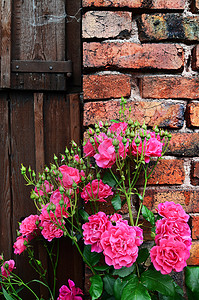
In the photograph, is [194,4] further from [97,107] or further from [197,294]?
[197,294]

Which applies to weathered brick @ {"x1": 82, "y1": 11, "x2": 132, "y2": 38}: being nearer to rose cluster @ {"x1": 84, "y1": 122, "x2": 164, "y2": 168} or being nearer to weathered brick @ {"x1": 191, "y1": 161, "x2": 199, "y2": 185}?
rose cluster @ {"x1": 84, "y1": 122, "x2": 164, "y2": 168}

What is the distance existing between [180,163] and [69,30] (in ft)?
2.58

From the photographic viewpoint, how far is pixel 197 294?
0.82 m

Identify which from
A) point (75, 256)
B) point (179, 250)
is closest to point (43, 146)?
point (75, 256)

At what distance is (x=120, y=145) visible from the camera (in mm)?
796

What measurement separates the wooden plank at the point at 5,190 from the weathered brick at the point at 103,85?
18.2 inches

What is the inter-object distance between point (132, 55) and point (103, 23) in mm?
154

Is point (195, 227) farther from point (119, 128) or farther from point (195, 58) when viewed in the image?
point (195, 58)

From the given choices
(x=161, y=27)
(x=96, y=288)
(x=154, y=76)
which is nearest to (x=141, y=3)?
(x=161, y=27)

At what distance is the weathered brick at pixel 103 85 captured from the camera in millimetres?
976

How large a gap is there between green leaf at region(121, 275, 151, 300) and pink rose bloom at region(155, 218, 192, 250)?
5.1 inches

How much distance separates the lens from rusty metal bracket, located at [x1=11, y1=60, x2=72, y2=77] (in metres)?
1.20

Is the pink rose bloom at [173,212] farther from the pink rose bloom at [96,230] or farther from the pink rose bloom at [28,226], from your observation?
the pink rose bloom at [28,226]

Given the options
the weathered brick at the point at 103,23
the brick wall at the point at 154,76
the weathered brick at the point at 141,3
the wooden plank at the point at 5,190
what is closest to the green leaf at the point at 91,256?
the brick wall at the point at 154,76
